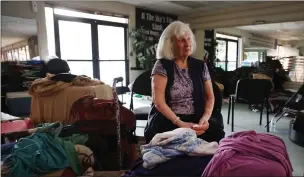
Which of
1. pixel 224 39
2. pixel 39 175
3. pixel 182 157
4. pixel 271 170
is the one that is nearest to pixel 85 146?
pixel 39 175

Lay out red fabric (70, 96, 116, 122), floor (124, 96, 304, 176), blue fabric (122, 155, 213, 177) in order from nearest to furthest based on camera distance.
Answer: blue fabric (122, 155, 213, 177) → red fabric (70, 96, 116, 122) → floor (124, 96, 304, 176)

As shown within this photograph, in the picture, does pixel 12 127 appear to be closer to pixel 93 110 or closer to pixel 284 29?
pixel 93 110

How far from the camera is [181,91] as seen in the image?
1473 mm

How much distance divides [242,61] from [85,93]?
7.92 meters

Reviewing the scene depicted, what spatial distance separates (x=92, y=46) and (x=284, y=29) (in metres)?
7.05

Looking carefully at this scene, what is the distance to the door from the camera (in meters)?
4.16

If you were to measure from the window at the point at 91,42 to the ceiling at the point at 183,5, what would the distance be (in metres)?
0.63

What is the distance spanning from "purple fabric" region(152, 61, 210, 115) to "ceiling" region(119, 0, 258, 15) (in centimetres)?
379

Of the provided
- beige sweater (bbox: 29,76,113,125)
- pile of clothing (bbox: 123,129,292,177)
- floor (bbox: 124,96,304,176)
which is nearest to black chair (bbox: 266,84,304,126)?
floor (bbox: 124,96,304,176)

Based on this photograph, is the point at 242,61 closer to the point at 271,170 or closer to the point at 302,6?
the point at 302,6

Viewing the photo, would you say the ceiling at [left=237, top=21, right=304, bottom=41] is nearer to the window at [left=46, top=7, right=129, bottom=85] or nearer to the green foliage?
the green foliage

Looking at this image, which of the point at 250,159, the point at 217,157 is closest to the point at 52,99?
the point at 217,157

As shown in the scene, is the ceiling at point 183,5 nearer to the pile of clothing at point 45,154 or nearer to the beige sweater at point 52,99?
the beige sweater at point 52,99

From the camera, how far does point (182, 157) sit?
99 centimetres
